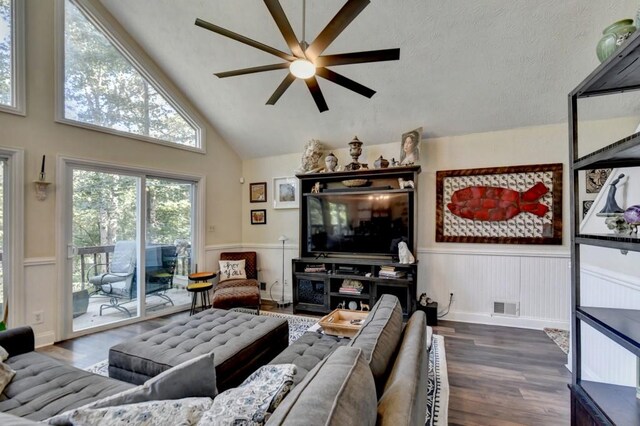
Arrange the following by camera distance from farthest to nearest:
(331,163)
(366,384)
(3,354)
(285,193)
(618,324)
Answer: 1. (285,193)
2. (331,163)
3. (3,354)
4. (618,324)
5. (366,384)

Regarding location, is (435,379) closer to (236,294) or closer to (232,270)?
(236,294)

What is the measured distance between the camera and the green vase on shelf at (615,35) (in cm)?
135

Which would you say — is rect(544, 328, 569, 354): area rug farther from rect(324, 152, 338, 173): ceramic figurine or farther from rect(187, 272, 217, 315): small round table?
rect(187, 272, 217, 315): small round table

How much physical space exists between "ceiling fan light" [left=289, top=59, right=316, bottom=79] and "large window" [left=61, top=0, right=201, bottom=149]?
111 inches

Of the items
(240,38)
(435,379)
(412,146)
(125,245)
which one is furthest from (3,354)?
(412,146)

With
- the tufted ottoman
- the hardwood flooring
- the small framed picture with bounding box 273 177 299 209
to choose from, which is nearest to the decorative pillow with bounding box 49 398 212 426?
the tufted ottoman

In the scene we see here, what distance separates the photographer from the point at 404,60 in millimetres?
3250

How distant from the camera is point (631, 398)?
1.32m

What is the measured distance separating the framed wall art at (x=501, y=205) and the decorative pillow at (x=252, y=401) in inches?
139

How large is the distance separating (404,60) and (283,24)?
1784 millimetres

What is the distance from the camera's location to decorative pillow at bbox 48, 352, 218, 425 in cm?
101

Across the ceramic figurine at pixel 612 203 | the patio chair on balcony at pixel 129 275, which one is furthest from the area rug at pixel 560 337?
the patio chair on balcony at pixel 129 275

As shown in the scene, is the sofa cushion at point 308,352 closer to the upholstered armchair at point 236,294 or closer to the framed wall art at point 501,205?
the upholstered armchair at point 236,294

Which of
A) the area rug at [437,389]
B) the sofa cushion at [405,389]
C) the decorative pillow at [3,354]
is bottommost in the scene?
the area rug at [437,389]
